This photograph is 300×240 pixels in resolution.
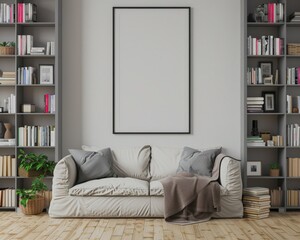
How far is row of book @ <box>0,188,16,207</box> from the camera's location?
7.09 meters

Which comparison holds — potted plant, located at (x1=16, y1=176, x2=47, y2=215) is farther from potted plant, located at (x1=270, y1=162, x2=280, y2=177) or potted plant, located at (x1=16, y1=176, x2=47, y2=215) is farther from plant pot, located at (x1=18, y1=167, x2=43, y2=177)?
Result: potted plant, located at (x1=270, y1=162, x2=280, y2=177)

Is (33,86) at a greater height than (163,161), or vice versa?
(33,86)

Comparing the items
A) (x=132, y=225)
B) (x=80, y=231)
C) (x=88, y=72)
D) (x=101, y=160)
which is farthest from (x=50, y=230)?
(x=88, y=72)

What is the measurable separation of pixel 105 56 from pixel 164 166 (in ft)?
5.62

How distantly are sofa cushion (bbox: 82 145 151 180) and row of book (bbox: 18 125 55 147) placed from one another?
49cm

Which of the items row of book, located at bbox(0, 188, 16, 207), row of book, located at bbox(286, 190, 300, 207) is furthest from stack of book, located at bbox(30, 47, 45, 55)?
row of book, located at bbox(286, 190, 300, 207)

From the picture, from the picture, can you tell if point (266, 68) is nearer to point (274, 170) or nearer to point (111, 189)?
point (274, 170)

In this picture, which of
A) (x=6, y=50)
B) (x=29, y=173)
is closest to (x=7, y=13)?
(x=6, y=50)

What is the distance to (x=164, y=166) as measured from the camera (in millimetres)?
7152

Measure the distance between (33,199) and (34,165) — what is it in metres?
0.43

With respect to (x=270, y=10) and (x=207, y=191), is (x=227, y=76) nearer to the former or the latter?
(x=270, y=10)

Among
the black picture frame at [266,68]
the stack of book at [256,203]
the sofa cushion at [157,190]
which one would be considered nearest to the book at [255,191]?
the stack of book at [256,203]

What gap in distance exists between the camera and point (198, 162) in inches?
271

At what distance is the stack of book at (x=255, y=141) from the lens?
7137 millimetres
